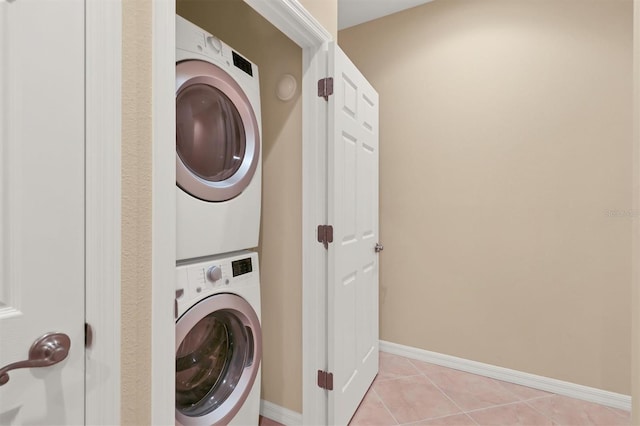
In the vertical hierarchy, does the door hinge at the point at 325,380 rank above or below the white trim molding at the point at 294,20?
below

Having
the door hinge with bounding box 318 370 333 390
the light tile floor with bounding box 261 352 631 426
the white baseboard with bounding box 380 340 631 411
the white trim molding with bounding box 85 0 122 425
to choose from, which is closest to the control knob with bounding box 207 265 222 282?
the white trim molding with bounding box 85 0 122 425

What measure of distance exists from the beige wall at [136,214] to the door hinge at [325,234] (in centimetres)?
97

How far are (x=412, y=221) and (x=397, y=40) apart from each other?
1.47 metres

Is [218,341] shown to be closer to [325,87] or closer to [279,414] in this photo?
[279,414]

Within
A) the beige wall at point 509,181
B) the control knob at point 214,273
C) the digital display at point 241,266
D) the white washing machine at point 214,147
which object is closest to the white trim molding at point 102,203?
the white washing machine at point 214,147

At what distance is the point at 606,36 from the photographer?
6.52 feet

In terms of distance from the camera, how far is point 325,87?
1626 mm

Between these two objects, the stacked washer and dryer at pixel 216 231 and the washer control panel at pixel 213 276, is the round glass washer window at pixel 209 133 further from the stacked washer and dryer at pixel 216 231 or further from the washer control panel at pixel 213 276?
the washer control panel at pixel 213 276

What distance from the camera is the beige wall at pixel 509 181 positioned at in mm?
1992

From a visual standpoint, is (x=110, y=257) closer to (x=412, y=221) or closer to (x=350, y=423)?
(x=350, y=423)

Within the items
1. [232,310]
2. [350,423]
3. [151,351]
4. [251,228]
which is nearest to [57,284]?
[151,351]

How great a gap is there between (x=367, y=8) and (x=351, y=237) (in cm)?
192

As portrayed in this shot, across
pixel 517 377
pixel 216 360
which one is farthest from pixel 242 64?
pixel 517 377

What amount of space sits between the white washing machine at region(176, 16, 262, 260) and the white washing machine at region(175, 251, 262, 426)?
0.30ft
